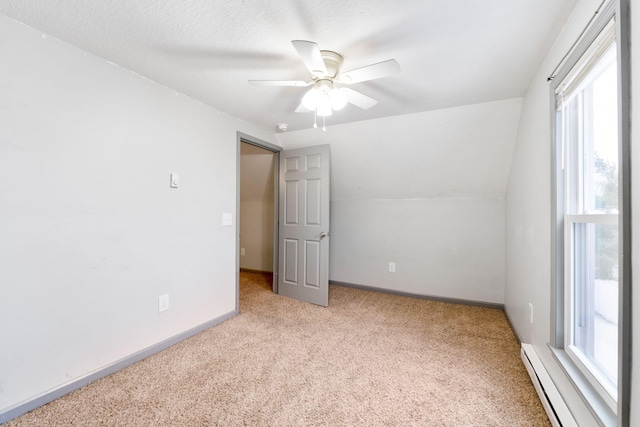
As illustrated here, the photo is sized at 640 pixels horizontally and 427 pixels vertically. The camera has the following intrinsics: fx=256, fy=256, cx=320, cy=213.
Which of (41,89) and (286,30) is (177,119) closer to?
(41,89)

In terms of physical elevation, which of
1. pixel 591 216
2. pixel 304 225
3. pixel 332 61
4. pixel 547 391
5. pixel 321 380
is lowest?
pixel 321 380

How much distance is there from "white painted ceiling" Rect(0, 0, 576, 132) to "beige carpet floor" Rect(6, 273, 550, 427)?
209cm

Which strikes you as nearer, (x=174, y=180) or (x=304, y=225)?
(x=174, y=180)

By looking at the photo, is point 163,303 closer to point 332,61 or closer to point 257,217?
point 332,61

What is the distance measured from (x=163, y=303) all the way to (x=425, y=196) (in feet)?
10.0

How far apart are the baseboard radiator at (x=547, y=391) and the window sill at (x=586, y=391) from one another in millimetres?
111

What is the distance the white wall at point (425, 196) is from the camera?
8.56ft

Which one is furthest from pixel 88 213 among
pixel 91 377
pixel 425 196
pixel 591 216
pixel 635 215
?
pixel 425 196

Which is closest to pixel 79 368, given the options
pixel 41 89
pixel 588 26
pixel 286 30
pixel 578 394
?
pixel 41 89

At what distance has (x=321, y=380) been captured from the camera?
1.68 metres

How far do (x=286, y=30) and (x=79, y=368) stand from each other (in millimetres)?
2389

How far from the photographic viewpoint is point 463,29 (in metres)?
1.39

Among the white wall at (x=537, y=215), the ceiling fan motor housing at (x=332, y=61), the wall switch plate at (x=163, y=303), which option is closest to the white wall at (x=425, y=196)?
the white wall at (x=537, y=215)

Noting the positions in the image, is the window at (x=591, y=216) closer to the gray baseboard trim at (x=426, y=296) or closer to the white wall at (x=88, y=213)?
the gray baseboard trim at (x=426, y=296)
